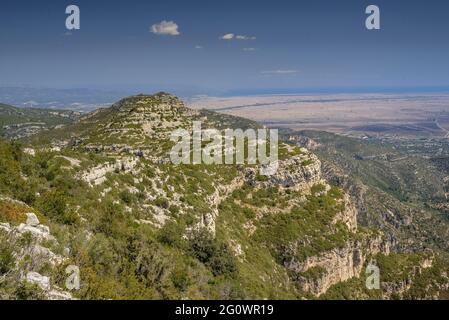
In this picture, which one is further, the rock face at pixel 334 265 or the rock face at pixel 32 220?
the rock face at pixel 334 265

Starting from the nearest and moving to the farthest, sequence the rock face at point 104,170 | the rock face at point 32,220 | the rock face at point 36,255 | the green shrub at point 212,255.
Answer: the rock face at point 36,255, the rock face at point 32,220, the green shrub at point 212,255, the rock face at point 104,170

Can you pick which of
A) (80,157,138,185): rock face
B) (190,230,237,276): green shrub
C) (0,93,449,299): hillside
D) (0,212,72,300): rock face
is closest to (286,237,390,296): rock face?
(0,93,449,299): hillside

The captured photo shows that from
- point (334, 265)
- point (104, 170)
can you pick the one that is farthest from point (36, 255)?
point (334, 265)

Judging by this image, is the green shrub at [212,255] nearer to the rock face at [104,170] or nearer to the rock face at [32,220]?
the rock face at [104,170]

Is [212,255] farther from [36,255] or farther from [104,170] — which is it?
[36,255]

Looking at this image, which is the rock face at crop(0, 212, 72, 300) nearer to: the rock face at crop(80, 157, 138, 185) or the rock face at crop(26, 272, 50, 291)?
the rock face at crop(26, 272, 50, 291)

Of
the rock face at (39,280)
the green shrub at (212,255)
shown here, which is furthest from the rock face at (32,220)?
the green shrub at (212,255)

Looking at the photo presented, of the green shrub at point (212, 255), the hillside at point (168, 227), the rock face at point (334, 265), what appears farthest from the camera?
the rock face at point (334, 265)

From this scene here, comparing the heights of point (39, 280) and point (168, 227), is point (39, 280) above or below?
above
